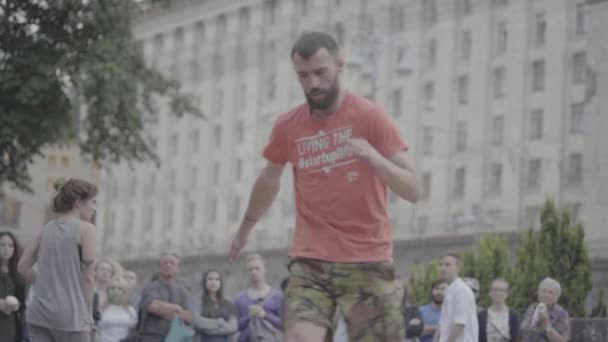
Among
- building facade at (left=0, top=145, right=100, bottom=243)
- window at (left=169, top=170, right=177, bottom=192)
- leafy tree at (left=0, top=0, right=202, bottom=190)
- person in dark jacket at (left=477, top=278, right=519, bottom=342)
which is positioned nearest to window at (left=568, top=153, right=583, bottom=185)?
window at (left=169, top=170, right=177, bottom=192)

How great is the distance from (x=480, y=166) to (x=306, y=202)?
66786 millimetres

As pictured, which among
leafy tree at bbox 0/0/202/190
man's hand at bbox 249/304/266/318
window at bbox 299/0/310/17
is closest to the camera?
man's hand at bbox 249/304/266/318

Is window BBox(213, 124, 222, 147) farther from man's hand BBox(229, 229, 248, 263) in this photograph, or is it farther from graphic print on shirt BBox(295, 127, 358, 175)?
graphic print on shirt BBox(295, 127, 358, 175)

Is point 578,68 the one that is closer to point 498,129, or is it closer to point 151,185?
point 498,129

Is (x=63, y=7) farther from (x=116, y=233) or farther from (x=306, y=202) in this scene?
(x=116, y=233)

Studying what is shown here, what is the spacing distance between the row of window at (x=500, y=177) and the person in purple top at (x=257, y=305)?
168ft

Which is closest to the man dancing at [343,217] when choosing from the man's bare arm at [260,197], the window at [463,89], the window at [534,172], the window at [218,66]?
the man's bare arm at [260,197]

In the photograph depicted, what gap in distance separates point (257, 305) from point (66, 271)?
8.31m

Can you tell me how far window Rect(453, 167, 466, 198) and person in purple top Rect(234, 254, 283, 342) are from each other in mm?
57213

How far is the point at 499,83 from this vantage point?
74375 millimetres

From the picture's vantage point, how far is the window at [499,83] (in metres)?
74.2

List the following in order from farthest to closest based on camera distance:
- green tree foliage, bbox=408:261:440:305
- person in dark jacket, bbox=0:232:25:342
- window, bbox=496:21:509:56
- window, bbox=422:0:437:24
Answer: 1. window, bbox=422:0:437:24
2. window, bbox=496:21:509:56
3. green tree foliage, bbox=408:261:440:305
4. person in dark jacket, bbox=0:232:25:342

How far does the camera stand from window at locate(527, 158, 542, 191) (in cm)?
7219

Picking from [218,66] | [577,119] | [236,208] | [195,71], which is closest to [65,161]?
[195,71]
